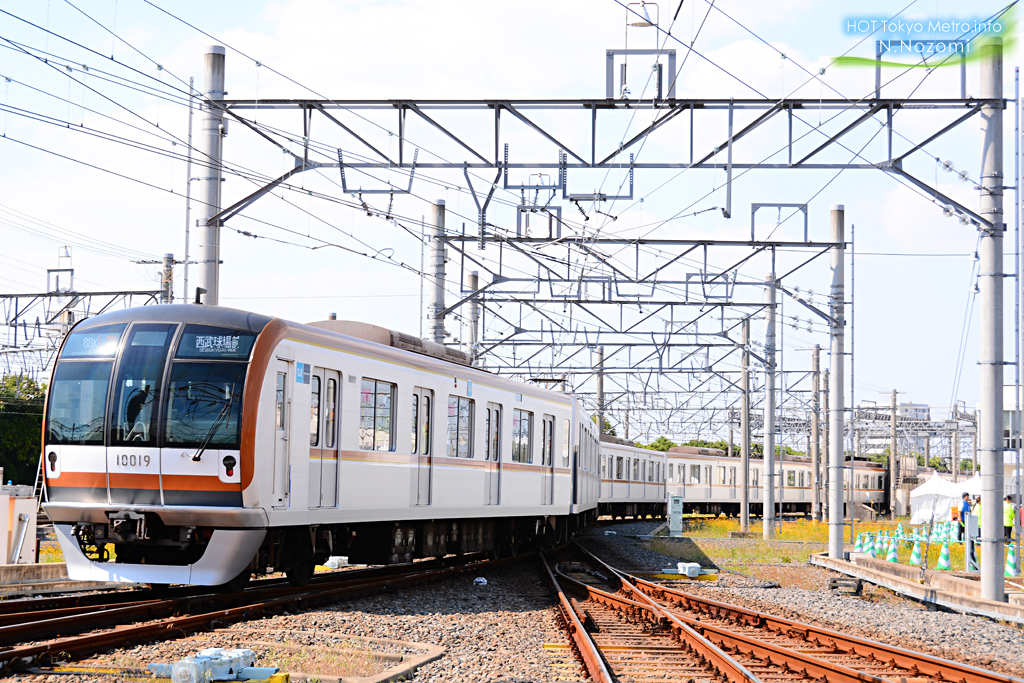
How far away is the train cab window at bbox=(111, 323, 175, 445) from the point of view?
1082 centimetres

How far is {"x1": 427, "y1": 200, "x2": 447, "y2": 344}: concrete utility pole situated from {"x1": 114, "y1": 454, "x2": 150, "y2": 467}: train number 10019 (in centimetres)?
1161

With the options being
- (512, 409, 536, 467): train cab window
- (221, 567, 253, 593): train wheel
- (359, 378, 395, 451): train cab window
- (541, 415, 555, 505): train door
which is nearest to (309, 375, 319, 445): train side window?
(359, 378, 395, 451): train cab window

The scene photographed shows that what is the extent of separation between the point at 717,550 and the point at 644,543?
282 centimetres

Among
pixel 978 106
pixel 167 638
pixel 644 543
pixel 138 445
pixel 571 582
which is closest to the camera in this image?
pixel 167 638

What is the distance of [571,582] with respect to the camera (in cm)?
1653

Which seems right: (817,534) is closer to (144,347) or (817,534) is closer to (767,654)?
(767,654)

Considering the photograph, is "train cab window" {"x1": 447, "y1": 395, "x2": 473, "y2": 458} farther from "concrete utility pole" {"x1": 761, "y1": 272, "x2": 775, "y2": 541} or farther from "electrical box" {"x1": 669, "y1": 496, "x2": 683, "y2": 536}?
"electrical box" {"x1": 669, "y1": 496, "x2": 683, "y2": 536}

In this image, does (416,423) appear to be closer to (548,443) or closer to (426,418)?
(426,418)

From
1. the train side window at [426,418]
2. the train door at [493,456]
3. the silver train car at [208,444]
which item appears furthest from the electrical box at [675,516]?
the silver train car at [208,444]

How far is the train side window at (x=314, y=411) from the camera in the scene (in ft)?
38.8

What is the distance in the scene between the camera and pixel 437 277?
22.0 m

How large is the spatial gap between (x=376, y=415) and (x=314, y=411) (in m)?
1.37

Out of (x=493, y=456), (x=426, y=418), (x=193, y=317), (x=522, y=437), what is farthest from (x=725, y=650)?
(x=522, y=437)

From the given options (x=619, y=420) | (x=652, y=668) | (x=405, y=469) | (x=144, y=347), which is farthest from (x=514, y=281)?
(x=619, y=420)
